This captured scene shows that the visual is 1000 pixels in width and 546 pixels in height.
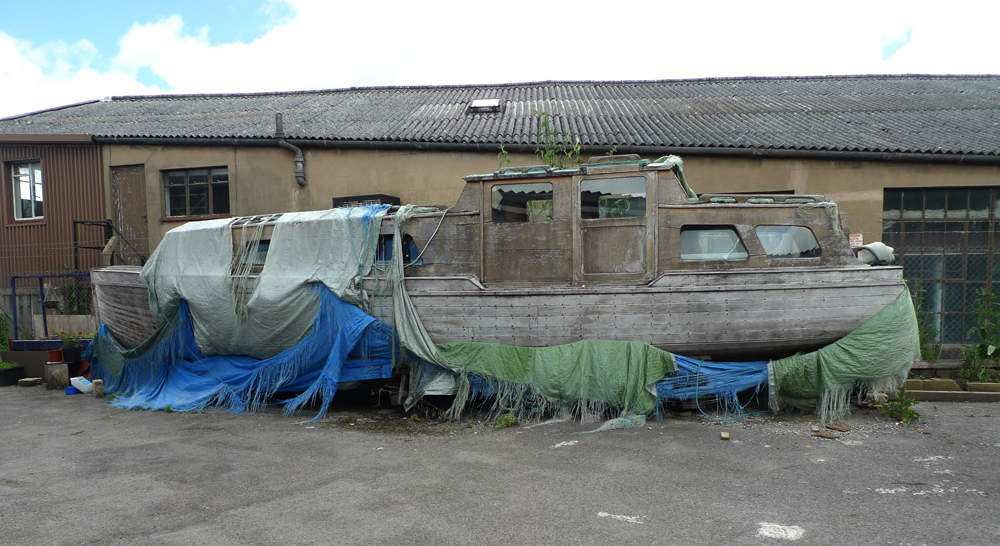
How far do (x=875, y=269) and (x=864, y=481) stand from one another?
2.47m

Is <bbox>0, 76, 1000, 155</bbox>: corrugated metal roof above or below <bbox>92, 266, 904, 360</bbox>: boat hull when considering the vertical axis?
above

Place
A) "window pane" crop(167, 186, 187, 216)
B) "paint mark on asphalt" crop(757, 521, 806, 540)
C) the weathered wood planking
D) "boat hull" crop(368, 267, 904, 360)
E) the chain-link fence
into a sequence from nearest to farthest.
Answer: "paint mark on asphalt" crop(757, 521, 806, 540) < "boat hull" crop(368, 267, 904, 360) < the weathered wood planking < the chain-link fence < "window pane" crop(167, 186, 187, 216)

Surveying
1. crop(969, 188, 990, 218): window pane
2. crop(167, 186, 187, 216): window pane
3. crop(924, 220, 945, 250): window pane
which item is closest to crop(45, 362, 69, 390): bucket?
crop(167, 186, 187, 216): window pane

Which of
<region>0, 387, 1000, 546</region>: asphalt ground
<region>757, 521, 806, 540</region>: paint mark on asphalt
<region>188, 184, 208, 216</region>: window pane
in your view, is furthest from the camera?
<region>188, 184, 208, 216</region>: window pane

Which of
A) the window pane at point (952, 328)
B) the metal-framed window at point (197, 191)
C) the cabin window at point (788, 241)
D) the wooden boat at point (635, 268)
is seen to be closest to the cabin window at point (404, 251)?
the wooden boat at point (635, 268)

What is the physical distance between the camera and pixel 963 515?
11.6ft

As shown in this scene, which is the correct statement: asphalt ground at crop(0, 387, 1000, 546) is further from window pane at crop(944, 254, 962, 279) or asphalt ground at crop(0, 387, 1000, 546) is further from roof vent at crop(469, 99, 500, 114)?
roof vent at crop(469, 99, 500, 114)

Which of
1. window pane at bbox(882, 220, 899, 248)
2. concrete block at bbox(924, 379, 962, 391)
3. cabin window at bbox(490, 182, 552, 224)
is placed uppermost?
cabin window at bbox(490, 182, 552, 224)

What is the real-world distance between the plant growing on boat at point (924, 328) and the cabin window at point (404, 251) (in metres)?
6.40

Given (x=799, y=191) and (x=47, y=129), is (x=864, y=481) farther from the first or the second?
(x=47, y=129)

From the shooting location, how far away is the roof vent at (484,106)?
1377 cm

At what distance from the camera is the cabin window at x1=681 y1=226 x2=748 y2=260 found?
6.06m

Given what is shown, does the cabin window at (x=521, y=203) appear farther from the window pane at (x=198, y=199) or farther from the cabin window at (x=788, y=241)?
the window pane at (x=198, y=199)

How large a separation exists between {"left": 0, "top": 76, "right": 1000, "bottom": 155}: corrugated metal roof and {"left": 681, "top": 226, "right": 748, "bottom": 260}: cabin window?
4.69 meters
